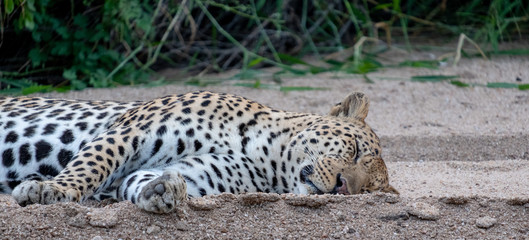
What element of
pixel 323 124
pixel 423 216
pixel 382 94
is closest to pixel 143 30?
pixel 382 94

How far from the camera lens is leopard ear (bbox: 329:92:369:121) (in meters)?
4.91

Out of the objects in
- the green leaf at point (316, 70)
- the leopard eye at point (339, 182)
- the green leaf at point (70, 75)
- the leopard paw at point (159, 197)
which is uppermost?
the leopard paw at point (159, 197)

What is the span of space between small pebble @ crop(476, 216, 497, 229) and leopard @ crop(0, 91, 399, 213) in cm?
76

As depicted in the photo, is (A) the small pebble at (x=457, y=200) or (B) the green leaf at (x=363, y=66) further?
(B) the green leaf at (x=363, y=66)

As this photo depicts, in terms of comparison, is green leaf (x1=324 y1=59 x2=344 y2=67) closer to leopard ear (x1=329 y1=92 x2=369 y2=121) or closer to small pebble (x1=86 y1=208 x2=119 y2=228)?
leopard ear (x1=329 y1=92 x2=369 y2=121)

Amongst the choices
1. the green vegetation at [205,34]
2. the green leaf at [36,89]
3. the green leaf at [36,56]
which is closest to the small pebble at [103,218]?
the green vegetation at [205,34]

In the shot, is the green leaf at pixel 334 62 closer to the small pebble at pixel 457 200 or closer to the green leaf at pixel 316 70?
the green leaf at pixel 316 70

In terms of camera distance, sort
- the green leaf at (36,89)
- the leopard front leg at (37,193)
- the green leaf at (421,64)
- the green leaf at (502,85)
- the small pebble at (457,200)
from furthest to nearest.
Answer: the green leaf at (421,64) < the green leaf at (502,85) < the green leaf at (36,89) < the small pebble at (457,200) < the leopard front leg at (37,193)

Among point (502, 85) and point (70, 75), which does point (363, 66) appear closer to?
point (502, 85)

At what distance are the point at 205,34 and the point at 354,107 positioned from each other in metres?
4.67

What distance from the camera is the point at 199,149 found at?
455cm

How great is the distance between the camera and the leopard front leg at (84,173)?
3.62 meters

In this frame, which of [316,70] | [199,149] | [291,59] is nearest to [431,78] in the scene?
[316,70]

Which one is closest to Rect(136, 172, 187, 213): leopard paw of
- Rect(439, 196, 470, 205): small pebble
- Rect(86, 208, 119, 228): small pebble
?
Rect(86, 208, 119, 228): small pebble
